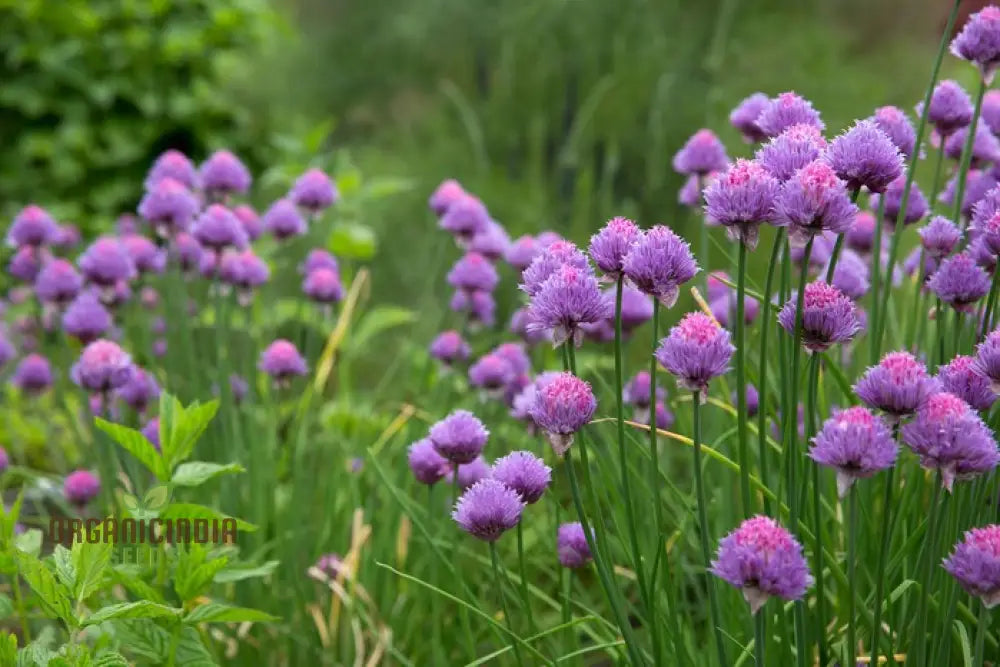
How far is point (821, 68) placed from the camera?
14.4ft

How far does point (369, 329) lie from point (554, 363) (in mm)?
572

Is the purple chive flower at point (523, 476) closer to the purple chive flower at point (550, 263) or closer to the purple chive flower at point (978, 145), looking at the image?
the purple chive flower at point (550, 263)

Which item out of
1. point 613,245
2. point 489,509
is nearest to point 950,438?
point 613,245

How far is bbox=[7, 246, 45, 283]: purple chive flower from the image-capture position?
2.41 metres

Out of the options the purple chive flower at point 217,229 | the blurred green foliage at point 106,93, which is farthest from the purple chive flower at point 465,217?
the blurred green foliage at point 106,93

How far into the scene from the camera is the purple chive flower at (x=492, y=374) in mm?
2094

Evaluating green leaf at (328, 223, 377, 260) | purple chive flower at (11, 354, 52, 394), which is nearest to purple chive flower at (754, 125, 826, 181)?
purple chive flower at (11, 354, 52, 394)

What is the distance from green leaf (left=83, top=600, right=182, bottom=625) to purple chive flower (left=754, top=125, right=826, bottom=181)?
0.86 metres

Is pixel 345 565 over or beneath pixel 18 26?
beneath

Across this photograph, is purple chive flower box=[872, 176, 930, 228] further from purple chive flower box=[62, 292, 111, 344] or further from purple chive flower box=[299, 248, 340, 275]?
purple chive flower box=[62, 292, 111, 344]

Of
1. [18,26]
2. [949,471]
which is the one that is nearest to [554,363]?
[949,471]

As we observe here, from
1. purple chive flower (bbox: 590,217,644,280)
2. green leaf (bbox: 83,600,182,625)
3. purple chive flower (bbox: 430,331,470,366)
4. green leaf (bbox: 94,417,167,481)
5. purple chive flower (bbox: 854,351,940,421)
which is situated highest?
purple chive flower (bbox: 430,331,470,366)

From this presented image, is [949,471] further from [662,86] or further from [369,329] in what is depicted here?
[662,86]

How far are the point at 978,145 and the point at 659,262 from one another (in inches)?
35.5
